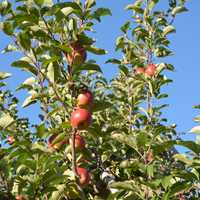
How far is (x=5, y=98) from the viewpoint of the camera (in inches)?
264

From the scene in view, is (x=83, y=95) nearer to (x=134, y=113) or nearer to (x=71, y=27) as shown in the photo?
(x=71, y=27)

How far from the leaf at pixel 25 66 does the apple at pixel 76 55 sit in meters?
0.40

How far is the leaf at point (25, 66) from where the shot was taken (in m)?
3.49

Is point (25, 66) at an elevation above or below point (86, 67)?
above

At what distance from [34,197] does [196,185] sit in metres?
1.15

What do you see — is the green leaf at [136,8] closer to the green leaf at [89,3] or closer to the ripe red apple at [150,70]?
the ripe red apple at [150,70]

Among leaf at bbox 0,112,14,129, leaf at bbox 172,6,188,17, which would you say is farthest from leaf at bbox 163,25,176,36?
leaf at bbox 0,112,14,129

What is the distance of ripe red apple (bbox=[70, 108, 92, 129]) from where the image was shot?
3103 millimetres

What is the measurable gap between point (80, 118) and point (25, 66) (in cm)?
77

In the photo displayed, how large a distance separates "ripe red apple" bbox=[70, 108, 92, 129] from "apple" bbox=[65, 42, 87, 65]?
1.20ft

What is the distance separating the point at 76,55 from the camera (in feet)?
10.8

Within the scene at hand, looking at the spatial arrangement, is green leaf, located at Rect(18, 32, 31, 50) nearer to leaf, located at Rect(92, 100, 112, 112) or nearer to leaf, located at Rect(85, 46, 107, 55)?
leaf, located at Rect(85, 46, 107, 55)

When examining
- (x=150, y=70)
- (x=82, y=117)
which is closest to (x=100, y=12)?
(x=82, y=117)

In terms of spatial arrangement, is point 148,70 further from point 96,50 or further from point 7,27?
point 7,27
